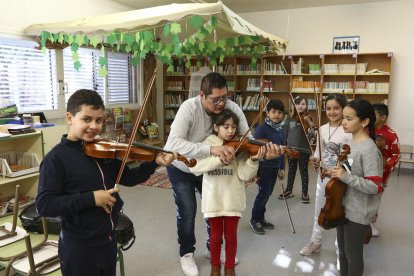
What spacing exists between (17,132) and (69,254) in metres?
1.87

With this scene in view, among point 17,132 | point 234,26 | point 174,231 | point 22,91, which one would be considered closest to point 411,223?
point 174,231

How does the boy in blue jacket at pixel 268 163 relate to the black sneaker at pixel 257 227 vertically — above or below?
above

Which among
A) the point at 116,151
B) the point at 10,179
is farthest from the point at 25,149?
the point at 116,151

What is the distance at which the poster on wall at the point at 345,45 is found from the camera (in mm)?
5648

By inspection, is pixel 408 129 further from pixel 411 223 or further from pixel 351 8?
pixel 411 223

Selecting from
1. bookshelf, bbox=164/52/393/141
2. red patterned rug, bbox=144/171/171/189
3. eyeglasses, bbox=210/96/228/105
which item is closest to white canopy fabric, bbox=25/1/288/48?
eyeglasses, bbox=210/96/228/105

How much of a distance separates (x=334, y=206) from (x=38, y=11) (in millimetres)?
4476

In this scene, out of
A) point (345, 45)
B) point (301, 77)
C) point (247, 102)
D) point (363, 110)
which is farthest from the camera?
point (247, 102)

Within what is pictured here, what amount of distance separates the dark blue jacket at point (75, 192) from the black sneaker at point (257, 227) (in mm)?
1830

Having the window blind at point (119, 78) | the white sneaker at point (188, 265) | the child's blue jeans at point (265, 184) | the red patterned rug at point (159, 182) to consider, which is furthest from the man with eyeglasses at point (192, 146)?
the window blind at point (119, 78)

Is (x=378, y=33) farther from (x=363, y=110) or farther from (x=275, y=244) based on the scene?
(x=363, y=110)

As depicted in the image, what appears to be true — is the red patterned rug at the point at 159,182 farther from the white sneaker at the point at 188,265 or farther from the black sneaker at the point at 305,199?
the white sneaker at the point at 188,265

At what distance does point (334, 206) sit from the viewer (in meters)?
1.66

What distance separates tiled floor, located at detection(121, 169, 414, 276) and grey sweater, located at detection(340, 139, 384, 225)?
88 cm
